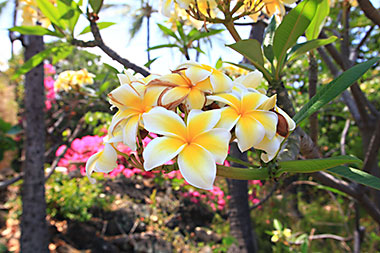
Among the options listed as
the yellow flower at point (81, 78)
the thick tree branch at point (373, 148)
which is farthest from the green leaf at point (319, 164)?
the yellow flower at point (81, 78)

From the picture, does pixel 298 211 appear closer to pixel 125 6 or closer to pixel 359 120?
pixel 359 120

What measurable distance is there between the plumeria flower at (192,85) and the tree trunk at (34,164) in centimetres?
232

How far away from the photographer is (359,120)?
1.27 meters

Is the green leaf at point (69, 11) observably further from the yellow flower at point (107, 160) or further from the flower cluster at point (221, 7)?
the yellow flower at point (107, 160)

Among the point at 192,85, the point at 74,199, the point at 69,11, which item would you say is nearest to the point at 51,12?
the point at 69,11

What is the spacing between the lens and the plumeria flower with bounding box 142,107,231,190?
277mm

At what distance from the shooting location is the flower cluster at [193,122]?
0.28 meters

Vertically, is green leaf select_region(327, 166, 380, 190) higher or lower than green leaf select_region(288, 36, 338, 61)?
lower

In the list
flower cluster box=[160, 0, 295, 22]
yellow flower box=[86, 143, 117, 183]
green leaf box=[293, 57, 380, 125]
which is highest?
flower cluster box=[160, 0, 295, 22]

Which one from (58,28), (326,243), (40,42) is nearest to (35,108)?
(40,42)

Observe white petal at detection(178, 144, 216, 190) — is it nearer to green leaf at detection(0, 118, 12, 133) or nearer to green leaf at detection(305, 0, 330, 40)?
green leaf at detection(305, 0, 330, 40)

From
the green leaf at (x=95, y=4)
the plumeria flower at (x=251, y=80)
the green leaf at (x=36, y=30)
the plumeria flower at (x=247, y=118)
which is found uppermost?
the green leaf at (x=36, y=30)

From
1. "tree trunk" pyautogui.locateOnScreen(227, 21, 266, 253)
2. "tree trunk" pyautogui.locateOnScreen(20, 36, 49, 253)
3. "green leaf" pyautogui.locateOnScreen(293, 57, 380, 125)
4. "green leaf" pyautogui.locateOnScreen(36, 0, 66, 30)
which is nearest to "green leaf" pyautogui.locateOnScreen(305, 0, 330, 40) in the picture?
"green leaf" pyautogui.locateOnScreen(293, 57, 380, 125)

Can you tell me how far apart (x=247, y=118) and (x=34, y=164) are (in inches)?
95.6
